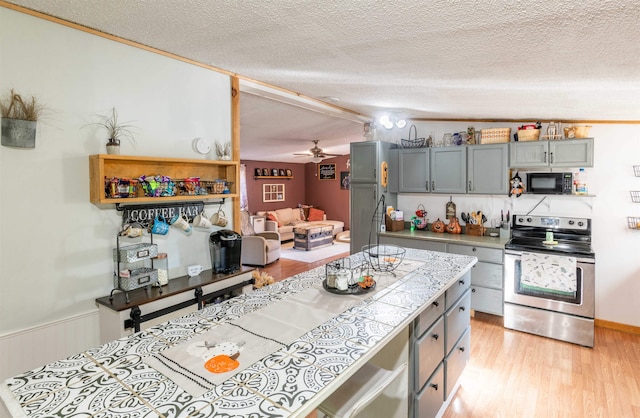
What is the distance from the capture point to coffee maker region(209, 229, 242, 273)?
2.74 metres

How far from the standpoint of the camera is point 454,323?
92.6 inches

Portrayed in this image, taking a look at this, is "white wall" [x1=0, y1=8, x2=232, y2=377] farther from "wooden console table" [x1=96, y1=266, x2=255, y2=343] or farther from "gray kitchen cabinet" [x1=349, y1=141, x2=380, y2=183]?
"gray kitchen cabinet" [x1=349, y1=141, x2=380, y2=183]

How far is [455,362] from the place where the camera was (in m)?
2.45

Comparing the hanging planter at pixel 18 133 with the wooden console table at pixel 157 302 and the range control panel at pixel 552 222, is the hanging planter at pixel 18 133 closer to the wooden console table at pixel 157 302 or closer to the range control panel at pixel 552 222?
the wooden console table at pixel 157 302

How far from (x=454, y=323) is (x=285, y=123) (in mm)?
3600

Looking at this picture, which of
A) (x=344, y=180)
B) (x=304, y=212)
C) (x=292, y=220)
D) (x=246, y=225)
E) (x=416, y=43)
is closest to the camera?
(x=416, y=43)

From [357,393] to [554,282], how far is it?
2.95 m

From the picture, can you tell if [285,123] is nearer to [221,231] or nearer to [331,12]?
[221,231]

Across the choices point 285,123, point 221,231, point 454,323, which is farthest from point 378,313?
point 285,123

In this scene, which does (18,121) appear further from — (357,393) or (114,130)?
(357,393)

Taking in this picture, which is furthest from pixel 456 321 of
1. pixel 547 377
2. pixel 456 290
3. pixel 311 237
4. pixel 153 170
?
pixel 311 237

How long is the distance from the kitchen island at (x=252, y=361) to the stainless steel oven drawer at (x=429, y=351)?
0.17 ft

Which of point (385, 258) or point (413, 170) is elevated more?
point (413, 170)

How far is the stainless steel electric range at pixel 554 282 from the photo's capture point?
3.28 metres
